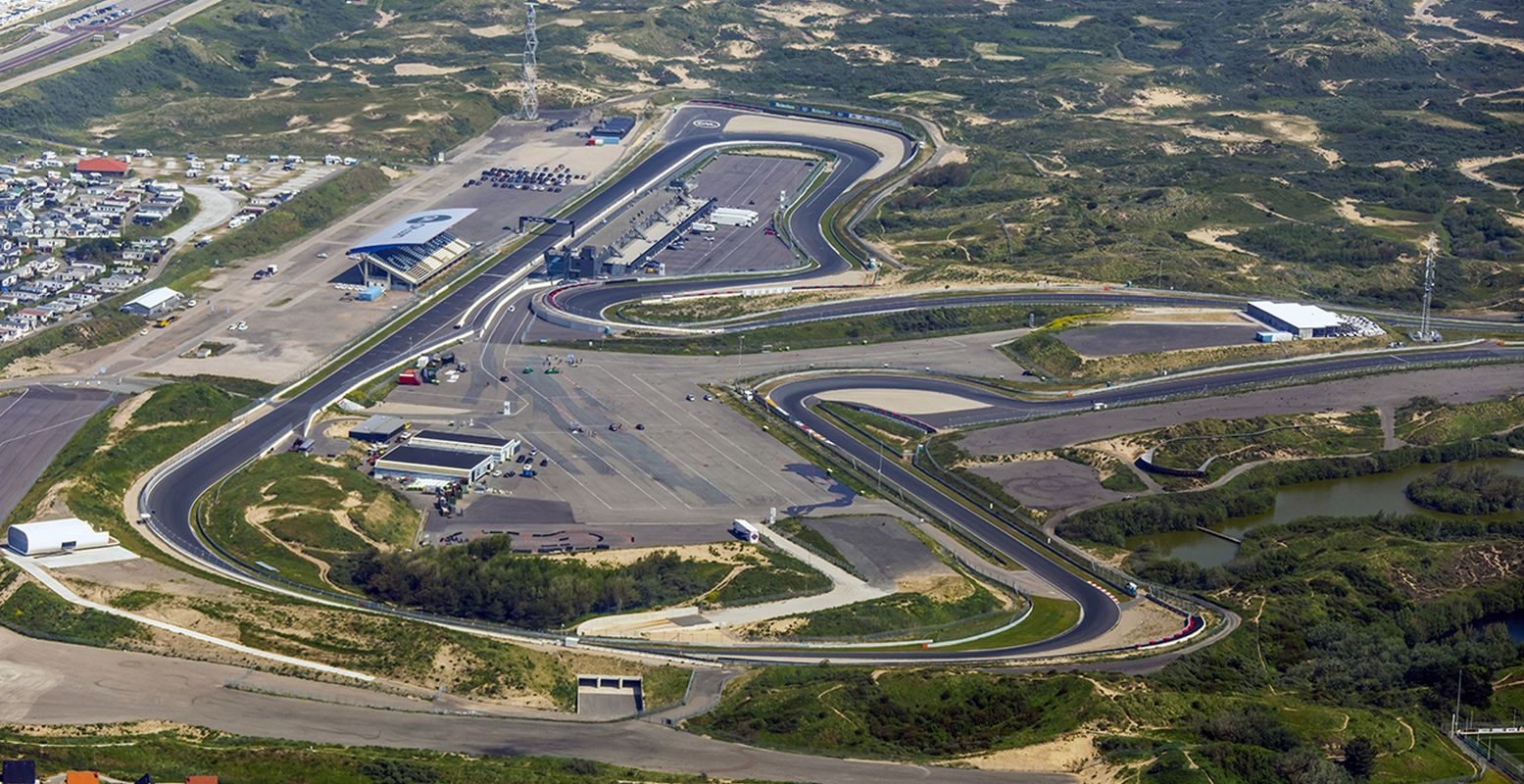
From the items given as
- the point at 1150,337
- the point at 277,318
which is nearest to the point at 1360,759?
the point at 1150,337

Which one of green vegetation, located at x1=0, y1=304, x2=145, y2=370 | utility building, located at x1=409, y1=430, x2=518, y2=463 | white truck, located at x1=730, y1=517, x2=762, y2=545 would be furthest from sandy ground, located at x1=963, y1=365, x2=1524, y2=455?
green vegetation, located at x1=0, y1=304, x2=145, y2=370

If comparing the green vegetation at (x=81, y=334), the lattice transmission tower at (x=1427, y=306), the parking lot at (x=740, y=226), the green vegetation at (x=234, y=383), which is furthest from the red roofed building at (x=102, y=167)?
the lattice transmission tower at (x=1427, y=306)

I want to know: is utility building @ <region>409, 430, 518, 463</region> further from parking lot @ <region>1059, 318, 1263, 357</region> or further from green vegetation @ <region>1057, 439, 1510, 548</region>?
parking lot @ <region>1059, 318, 1263, 357</region>

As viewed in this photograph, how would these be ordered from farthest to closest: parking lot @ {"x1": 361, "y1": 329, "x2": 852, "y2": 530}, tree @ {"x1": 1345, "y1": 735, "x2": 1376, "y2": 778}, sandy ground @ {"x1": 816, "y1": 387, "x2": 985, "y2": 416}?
sandy ground @ {"x1": 816, "y1": 387, "x2": 985, "y2": 416}, parking lot @ {"x1": 361, "y1": 329, "x2": 852, "y2": 530}, tree @ {"x1": 1345, "y1": 735, "x2": 1376, "y2": 778}

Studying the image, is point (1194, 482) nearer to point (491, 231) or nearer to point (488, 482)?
point (488, 482)

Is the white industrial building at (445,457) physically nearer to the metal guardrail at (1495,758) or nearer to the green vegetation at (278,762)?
the green vegetation at (278,762)
